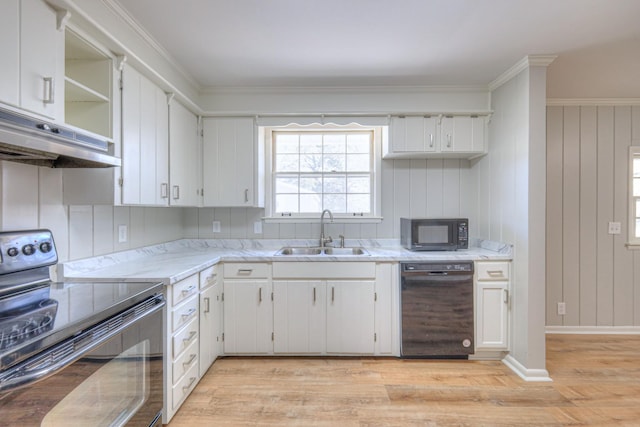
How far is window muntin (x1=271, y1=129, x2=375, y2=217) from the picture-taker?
3.24 m

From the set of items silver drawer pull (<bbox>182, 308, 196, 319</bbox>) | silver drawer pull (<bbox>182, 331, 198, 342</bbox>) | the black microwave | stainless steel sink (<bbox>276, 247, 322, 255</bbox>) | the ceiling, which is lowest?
silver drawer pull (<bbox>182, 331, 198, 342</bbox>)

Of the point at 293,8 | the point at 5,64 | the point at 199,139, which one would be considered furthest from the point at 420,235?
the point at 5,64

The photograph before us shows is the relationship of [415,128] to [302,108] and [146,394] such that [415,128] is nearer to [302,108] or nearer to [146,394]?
[302,108]

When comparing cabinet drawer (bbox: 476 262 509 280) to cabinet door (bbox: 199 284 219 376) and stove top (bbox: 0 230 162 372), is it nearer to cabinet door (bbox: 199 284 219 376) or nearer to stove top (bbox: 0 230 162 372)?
cabinet door (bbox: 199 284 219 376)

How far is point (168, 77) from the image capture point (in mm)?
2387

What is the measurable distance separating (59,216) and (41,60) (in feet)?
2.73

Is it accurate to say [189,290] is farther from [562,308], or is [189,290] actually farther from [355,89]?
[562,308]

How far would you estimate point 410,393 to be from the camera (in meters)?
2.13

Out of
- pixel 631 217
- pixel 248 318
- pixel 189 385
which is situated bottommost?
pixel 189 385

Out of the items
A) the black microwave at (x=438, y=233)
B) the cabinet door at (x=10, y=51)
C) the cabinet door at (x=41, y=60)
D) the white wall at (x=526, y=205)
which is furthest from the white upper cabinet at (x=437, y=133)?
the cabinet door at (x=10, y=51)

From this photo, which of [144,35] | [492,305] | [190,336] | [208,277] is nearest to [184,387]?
[190,336]

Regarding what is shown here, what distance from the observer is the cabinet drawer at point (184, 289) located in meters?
1.80

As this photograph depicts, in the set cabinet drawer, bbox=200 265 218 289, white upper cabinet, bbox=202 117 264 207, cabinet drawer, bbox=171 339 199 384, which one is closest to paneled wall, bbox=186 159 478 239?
white upper cabinet, bbox=202 117 264 207

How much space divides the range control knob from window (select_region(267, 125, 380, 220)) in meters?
1.99
